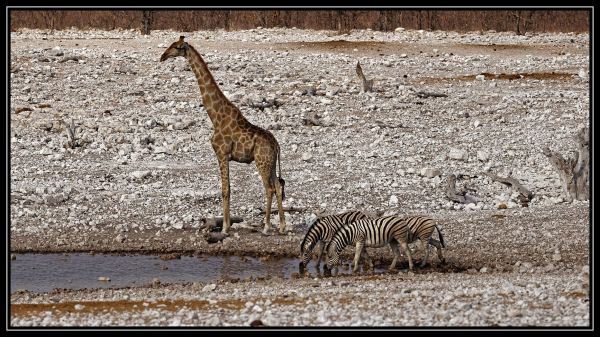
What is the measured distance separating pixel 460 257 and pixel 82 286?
502 cm

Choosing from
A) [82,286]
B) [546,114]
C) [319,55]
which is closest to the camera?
[82,286]

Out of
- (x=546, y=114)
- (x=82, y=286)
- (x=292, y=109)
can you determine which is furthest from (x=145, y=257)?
(x=546, y=114)

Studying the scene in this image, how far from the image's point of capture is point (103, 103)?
2683 centimetres

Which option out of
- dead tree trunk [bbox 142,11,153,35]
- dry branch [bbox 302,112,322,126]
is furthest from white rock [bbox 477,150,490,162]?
dead tree trunk [bbox 142,11,153,35]

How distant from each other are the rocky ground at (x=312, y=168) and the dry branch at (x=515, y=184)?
8.1 inches

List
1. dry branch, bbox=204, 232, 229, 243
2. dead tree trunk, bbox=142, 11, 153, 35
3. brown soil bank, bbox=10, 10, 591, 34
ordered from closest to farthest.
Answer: dry branch, bbox=204, 232, 229, 243
dead tree trunk, bbox=142, 11, 153, 35
brown soil bank, bbox=10, 10, 591, 34

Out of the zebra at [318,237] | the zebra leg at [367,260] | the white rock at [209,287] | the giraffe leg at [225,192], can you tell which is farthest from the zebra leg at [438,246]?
the giraffe leg at [225,192]

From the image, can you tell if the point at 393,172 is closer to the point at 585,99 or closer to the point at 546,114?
the point at 546,114

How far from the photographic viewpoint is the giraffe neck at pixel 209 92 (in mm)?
17578

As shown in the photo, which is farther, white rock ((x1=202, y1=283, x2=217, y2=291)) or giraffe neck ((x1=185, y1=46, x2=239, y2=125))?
giraffe neck ((x1=185, y1=46, x2=239, y2=125))

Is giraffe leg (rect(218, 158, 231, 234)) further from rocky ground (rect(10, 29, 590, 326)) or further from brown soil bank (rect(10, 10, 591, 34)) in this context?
brown soil bank (rect(10, 10, 591, 34))

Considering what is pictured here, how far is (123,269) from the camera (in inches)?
586

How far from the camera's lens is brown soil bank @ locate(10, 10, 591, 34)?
45.2 meters

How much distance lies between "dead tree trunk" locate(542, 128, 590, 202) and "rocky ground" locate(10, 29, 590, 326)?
485mm
